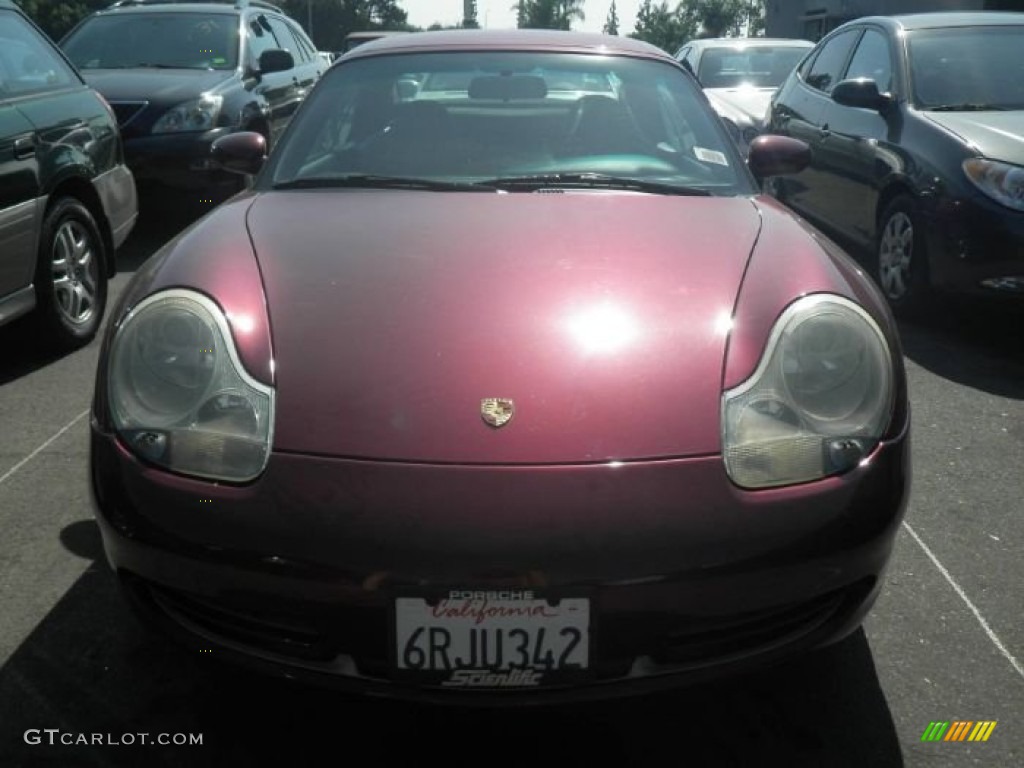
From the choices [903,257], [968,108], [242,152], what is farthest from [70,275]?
[968,108]

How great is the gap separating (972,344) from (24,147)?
13.5ft

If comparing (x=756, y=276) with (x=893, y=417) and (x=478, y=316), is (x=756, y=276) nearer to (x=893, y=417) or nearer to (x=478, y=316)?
(x=893, y=417)

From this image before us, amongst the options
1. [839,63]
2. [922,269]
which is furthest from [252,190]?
[839,63]

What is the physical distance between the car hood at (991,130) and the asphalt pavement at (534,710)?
7.75 ft

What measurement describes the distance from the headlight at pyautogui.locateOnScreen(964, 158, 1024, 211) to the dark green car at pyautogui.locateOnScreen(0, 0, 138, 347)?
12.8ft

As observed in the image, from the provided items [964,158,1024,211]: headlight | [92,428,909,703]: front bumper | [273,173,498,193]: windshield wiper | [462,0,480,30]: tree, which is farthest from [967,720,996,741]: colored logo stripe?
[462,0,480,30]: tree

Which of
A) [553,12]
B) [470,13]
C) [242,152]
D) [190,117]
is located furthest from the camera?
[553,12]

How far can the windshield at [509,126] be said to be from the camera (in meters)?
3.04

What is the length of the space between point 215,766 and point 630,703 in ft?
2.69

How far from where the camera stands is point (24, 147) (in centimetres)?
429

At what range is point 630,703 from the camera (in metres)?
2.26

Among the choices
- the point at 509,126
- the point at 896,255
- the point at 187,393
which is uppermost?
the point at 509,126

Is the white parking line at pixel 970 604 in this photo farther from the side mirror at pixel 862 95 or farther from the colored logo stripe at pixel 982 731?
the side mirror at pixel 862 95

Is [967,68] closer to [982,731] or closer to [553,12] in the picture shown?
[982,731]
